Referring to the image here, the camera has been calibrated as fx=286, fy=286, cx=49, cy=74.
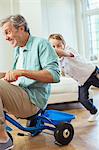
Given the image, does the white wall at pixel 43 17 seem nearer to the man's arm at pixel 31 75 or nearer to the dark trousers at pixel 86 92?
the dark trousers at pixel 86 92

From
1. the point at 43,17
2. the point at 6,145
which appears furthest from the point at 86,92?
the point at 43,17

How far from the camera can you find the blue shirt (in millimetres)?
1978

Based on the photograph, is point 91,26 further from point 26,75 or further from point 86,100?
point 26,75

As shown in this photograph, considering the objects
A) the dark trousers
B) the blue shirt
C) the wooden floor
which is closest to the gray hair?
the blue shirt

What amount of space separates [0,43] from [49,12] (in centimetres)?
125

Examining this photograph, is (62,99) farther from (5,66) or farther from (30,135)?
(5,66)

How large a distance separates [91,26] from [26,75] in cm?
497

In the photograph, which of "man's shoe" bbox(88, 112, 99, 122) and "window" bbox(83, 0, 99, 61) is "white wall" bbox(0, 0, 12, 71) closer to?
"window" bbox(83, 0, 99, 61)

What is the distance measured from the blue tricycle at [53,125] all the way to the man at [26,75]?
139 mm

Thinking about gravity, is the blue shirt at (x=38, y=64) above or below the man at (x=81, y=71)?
above

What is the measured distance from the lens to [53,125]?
7.27 feet

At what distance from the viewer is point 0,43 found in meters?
5.53

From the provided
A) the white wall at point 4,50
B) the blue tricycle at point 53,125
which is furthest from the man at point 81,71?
the white wall at point 4,50

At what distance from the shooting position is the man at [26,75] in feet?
6.18
